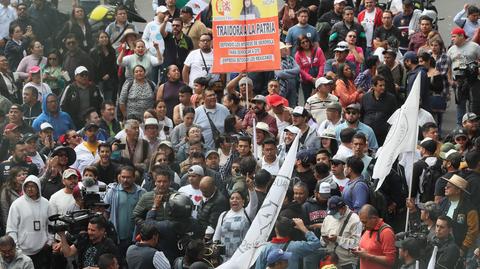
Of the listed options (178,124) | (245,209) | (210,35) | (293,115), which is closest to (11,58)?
(210,35)

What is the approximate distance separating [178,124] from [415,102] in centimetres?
471

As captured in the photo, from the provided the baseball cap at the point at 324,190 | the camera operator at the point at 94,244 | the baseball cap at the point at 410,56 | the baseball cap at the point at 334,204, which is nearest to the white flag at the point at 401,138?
the baseball cap at the point at 324,190

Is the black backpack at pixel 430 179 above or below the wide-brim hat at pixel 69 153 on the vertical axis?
below

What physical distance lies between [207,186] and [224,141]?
6.97ft

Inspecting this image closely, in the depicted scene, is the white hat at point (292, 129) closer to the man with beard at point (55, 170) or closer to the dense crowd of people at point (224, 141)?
the dense crowd of people at point (224, 141)

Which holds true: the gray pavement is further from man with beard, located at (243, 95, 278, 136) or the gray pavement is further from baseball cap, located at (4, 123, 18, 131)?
man with beard, located at (243, 95, 278, 136)

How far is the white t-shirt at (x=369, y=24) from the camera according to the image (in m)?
27.3

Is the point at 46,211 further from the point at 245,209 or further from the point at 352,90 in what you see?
the point at 352,90

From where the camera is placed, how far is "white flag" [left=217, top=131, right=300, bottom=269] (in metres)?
17.8

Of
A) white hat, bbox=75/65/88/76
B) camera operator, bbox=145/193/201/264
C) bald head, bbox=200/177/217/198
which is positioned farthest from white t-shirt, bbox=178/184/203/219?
white hat, bbox=75/65/88/76

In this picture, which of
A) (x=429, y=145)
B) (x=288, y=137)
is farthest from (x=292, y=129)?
(x=429, y=145)

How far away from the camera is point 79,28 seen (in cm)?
2758

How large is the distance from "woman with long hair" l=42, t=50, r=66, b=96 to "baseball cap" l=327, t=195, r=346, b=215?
8138mm

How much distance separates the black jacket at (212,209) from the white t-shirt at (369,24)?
815 cm
